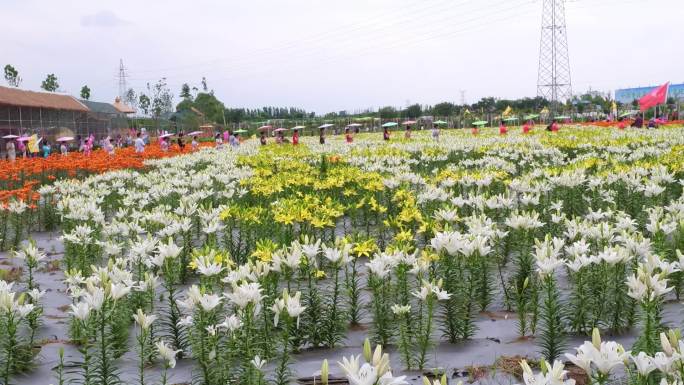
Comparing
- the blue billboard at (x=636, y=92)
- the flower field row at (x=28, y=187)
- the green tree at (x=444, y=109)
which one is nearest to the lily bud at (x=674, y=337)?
the flower field row at (x=28, y=187)

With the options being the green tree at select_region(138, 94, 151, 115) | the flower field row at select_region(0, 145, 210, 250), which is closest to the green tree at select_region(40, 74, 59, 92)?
the green tree at select_region(138, 94, 151, 115)

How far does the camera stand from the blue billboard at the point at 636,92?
268 ft

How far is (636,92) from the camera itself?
8681cm

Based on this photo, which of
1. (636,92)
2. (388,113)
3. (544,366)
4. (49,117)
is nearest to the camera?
(544,366)

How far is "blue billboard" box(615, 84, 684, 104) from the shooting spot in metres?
81.8

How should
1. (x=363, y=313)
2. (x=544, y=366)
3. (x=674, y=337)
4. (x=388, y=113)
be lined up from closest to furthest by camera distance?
(x=544, y=366) < (x=674, y=337) < (x=363, y=313) < (x=388, y=113)

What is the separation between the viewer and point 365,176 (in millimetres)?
10188

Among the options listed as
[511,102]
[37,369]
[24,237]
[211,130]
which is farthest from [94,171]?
[511,102]

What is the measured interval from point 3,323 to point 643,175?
8.19 m

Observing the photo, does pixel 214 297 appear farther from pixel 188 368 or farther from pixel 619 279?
pixel 619 279

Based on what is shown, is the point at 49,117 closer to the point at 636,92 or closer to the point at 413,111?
the point at 413,111

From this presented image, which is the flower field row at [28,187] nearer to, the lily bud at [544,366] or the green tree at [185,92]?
the lily bud at [544,366]

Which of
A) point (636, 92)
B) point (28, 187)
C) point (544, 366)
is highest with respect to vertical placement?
point (636, 92)

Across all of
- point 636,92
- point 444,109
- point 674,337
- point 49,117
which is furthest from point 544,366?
point 636,92
